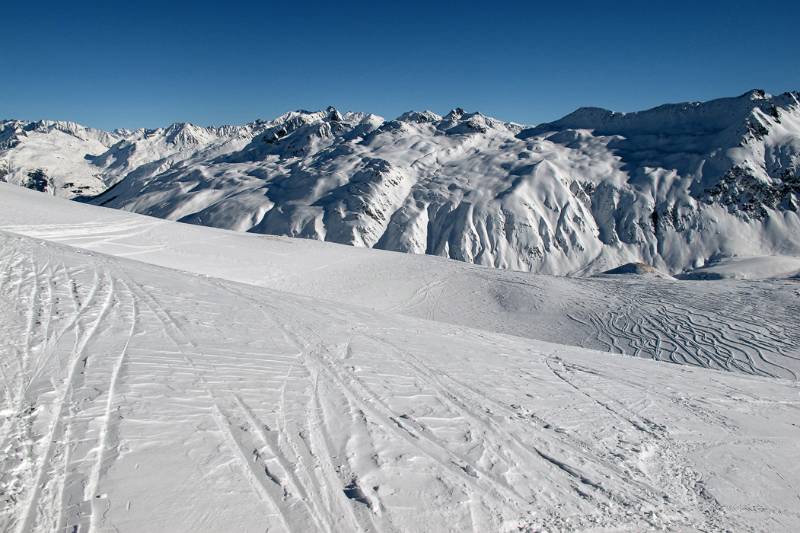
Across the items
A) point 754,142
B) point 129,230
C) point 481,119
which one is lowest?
point 129,230

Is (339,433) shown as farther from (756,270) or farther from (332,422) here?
(756,270)

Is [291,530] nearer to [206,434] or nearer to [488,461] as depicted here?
[206,434]

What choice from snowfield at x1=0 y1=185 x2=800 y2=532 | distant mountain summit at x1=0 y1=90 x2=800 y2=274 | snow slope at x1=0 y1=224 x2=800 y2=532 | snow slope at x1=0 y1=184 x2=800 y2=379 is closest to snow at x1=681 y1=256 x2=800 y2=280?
distant mountain summit at x1=0 y1=90 x2=800 y2=274

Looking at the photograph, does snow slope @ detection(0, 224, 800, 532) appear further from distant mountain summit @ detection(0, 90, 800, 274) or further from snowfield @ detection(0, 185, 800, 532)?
distant mountain summit @ detection(0, 90, 800, 274)

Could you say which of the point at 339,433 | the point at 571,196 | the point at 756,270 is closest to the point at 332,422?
the point at 339,433

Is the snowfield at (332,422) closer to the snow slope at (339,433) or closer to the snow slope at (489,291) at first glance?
the snow slope at (339,433)

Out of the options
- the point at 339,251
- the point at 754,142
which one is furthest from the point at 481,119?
the point at 339,251

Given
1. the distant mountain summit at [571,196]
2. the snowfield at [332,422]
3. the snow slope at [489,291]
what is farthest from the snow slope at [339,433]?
the distant mountain summit at [571,196]
